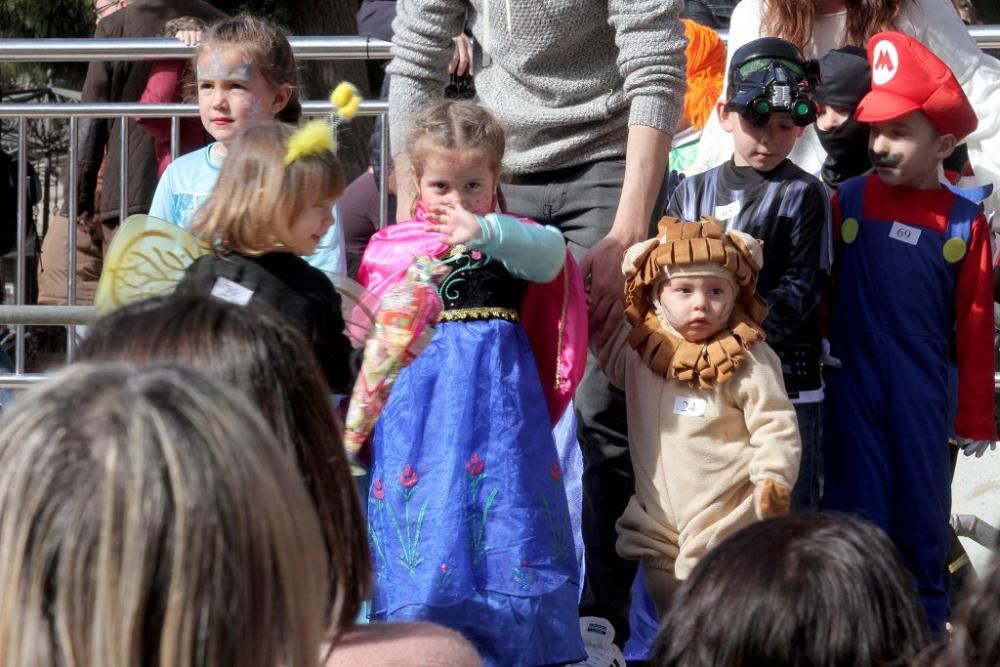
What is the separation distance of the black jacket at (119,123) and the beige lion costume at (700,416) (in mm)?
2748

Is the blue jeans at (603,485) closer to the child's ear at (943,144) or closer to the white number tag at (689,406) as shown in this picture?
the white number tag at (689,406)

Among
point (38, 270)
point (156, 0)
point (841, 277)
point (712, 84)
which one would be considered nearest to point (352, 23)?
point (156, 0)

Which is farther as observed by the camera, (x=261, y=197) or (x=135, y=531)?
(x=261, y=197)

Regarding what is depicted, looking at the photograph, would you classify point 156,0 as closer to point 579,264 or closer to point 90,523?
point 579,264

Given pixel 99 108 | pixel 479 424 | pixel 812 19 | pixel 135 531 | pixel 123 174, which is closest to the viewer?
pixel 135 531

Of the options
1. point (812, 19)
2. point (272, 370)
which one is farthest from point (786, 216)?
point (272, 370)

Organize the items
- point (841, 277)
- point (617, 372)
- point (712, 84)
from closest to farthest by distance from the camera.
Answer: point (617, 372), point (841, 277), point (712, 84)

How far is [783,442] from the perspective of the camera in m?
3.76

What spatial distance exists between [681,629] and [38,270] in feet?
16.9

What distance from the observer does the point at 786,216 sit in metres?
4.15

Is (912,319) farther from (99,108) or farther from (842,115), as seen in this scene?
(99,108)

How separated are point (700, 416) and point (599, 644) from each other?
0.73 meters

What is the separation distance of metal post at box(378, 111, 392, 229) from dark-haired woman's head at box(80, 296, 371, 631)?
360 cm

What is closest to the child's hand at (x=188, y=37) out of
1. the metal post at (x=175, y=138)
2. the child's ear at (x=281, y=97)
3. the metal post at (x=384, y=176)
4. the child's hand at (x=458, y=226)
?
the metal post at (x=175, y=138)
